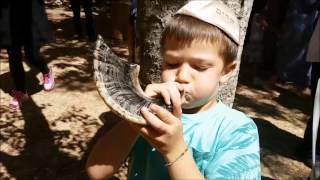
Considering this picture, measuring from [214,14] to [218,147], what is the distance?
399mm

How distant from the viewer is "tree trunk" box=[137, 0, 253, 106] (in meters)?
2.18

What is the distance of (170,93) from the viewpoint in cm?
126

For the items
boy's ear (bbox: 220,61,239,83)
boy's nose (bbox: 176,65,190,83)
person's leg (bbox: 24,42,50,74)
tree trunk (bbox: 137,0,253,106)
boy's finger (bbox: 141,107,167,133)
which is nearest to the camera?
boy's finger (bbox: 141,107,167,133)

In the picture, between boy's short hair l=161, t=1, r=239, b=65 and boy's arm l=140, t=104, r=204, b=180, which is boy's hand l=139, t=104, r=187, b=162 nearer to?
boy's arm l=140, t=104, r=204, b=180

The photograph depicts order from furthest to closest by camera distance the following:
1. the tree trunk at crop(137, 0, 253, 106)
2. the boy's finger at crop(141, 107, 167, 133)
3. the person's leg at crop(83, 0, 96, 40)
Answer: the person's leg at crop(83, 0, 96, 40) → the tree trunk at crop(137, 0, 253, 106) → the boy's finger at crop(141, 107, 167, 133)

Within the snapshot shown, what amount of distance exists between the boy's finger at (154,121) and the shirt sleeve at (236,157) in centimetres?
27

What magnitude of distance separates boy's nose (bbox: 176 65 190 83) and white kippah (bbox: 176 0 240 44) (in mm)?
168

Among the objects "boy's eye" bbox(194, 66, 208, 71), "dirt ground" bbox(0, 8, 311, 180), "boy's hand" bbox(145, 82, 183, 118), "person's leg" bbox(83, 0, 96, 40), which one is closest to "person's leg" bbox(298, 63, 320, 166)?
"dirt ground" bbox(0, 8, 311, 180)

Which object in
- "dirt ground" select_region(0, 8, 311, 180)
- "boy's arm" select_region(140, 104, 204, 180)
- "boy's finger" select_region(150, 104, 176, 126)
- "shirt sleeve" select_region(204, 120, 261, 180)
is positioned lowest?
"dirt ground" select_region(0, 8, 311, 180)

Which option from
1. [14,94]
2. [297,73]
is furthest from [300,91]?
[14,94]

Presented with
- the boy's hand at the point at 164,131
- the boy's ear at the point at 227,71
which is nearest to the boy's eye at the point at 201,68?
the boy's ear at the point at 227,71

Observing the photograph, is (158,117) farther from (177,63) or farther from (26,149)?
(26,149)

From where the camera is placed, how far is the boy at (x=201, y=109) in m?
1.35

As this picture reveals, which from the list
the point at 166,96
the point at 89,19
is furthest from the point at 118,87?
the point at 89,19
